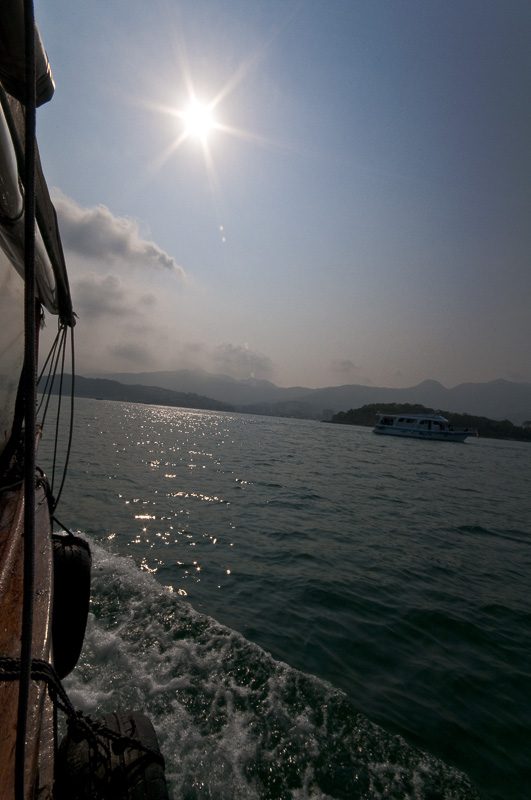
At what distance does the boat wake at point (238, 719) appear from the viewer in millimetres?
A: 3316

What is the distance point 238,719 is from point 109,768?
73.1 inches

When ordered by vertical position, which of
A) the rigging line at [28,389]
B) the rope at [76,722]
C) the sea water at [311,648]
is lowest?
the sea water at [311,648]

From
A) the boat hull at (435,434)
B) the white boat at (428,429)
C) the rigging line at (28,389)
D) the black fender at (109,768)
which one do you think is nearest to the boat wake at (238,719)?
the black fender at (109,768)

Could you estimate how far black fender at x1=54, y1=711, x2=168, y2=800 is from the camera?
7.61 feet

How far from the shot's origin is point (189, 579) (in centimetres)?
711

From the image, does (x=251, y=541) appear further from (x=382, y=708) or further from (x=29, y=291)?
(x=29, y=291)

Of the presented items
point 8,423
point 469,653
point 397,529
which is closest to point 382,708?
point 469,653

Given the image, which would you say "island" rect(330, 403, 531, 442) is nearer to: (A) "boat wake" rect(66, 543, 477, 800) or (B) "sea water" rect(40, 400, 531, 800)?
(B) "sea water" rect(40, 400, 531, 800)

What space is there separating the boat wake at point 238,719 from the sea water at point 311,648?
2 centimetres

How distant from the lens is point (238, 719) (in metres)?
3.85

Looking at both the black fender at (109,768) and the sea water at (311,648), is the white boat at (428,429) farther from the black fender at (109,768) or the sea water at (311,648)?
the black fender at (109,768)

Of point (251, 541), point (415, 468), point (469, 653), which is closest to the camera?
point (469, 653)

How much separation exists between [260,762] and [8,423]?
416 cm

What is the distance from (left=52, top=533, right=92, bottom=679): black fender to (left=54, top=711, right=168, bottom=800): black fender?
1616 millimetres
